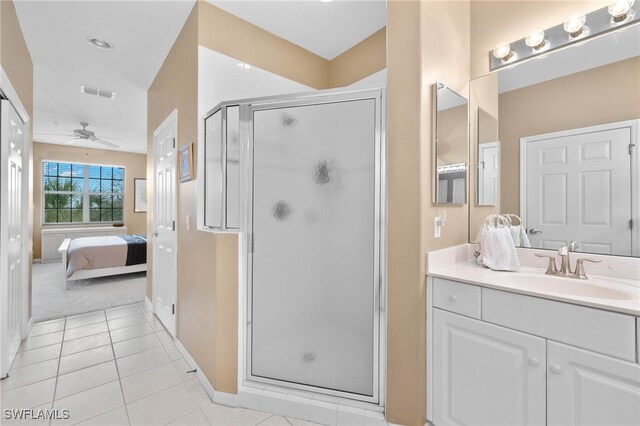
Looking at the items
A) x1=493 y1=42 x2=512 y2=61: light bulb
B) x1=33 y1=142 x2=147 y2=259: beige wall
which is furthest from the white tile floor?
x1=33 y1=142 x2=147 y2=259: beige wall

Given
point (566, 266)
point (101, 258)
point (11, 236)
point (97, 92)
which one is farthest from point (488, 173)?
point (101, 258)

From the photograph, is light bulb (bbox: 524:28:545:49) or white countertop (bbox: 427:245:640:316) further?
light bulb (bbox: 524:28:545:49)

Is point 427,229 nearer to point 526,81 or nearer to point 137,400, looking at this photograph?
point 526,81

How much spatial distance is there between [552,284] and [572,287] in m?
0.08

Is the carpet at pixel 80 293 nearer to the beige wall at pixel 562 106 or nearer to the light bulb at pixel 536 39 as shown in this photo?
the beige wall at pixel 562 106

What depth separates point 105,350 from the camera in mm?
2643

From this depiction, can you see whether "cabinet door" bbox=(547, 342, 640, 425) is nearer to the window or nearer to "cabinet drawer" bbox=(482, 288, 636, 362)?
Result: "cabinet drawer" bbox=(482, 288, 636, 362)

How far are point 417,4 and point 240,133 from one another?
51.2 inches

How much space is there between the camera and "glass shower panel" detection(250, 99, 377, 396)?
1.75 metres

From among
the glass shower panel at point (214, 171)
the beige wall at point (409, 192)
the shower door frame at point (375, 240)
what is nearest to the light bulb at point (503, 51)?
the beige wall at point (409, 192)

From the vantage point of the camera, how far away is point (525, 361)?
1.24 m

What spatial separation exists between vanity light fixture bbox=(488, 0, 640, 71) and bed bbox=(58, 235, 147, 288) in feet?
19.0

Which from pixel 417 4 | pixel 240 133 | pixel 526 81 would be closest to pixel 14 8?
pixel 240 133

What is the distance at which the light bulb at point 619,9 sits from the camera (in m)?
1.39
